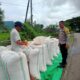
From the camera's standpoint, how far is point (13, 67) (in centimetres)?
573

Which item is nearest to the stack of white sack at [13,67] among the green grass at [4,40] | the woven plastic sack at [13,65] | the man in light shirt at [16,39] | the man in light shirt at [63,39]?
the woven plastic sack at [13,65]

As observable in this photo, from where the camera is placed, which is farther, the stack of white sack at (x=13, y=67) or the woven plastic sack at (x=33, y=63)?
the woven plastic sack at (x=33, y=63)

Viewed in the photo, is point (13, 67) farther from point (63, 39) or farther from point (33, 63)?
point (63, 39)

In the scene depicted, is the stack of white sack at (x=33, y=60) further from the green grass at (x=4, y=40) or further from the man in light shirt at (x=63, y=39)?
the green grass at (x=4, y=40)

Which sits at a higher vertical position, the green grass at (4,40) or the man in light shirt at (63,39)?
the man in light shirt at (63,39)

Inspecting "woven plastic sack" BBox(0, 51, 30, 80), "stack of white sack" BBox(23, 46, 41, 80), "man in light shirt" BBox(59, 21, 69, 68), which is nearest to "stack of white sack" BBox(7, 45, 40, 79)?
"stack of white sack" BBox(23, 46, 41, 80)

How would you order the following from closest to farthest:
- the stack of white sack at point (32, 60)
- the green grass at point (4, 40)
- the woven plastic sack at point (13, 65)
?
1. the woven plastic sack at point (13, 65)
2. the stack of white sack at point (32, 60)
3. the green grass at point (4, 40)

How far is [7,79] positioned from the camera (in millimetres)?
5895

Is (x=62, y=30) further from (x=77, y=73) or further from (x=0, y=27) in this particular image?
(x=0, y=27)

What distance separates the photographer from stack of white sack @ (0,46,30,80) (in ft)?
18.7

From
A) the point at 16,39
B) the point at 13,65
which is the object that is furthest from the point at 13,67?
the point at 16,39

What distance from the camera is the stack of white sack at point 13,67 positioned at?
570cm

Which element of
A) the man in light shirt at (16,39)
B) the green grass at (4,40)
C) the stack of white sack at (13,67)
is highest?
the man in light shirt at (16,39)

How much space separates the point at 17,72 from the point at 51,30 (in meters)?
28.4
